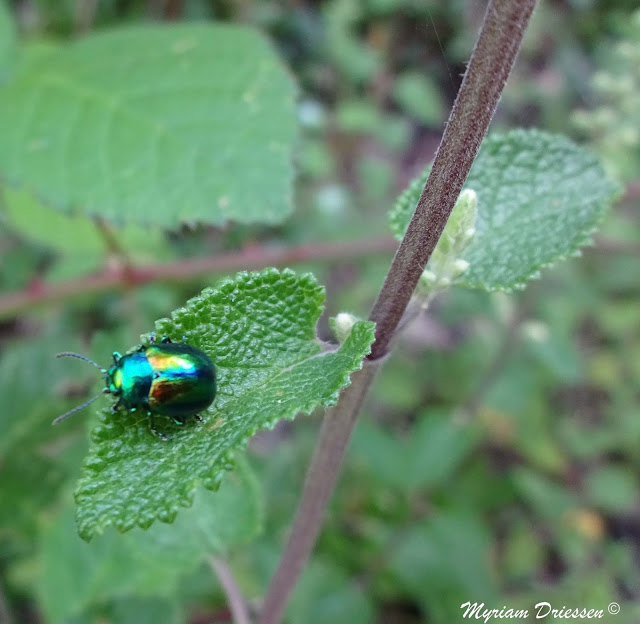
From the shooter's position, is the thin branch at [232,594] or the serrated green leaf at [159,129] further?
the serrated green leaf at [159,129]

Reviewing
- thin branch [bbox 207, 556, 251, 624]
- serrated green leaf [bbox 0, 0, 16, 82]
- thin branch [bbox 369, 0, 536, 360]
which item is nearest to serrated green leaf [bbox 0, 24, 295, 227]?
serrated green leaf [bbox 0, 0, 16, 82]

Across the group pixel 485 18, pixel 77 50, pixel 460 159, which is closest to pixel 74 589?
pixel 460 159

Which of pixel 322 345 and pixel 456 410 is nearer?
pixel 322 345

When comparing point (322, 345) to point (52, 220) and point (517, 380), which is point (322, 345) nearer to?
point (52, 220)

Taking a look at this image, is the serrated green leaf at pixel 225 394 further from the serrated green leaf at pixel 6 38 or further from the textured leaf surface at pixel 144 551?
the serrated green leaf at pixel 6 38

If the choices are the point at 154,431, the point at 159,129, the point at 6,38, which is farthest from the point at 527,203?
the point at 6,38

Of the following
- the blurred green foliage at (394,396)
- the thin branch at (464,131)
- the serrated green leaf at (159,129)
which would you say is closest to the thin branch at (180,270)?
the blurred green foliage at (394,396)

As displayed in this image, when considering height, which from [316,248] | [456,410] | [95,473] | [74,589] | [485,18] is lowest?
[456,410]
